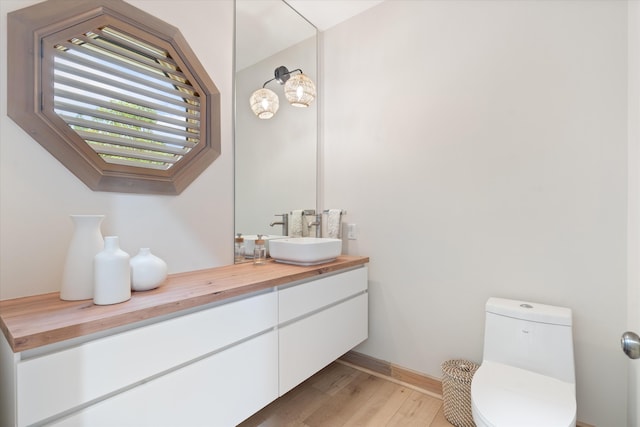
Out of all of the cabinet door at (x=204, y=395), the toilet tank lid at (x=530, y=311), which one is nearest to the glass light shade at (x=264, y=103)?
the cabinet door at (x=204, y=395)

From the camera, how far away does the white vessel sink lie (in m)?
1.79

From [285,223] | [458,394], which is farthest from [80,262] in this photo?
[458,394]

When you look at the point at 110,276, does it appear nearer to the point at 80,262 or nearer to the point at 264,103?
the point at 80,262

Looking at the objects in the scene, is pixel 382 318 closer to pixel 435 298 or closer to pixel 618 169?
pixel 435 298

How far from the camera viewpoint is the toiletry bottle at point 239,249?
189 cm

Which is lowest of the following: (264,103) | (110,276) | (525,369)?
(525,369)

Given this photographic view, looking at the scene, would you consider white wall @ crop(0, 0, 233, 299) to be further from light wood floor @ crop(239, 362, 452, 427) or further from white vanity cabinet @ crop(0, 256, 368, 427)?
light wood floor @ crop(239, 362, 452, 427)

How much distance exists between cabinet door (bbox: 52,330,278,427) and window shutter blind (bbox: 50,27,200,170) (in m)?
1.01

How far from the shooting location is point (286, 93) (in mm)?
2244

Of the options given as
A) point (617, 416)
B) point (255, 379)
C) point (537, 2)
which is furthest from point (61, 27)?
point (617, 416)

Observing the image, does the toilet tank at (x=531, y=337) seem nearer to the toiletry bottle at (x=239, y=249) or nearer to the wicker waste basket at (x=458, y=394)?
the wicker waste basket at (x=458, y=394)

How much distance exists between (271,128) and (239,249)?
96cm

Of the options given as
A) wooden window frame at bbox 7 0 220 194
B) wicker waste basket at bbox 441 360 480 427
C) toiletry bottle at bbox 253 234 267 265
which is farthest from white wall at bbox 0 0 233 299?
wicker waste basket at bbox 441 360 480 427

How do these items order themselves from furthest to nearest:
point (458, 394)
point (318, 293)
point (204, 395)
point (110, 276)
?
point (318, 293), point (458, 394), point (204, 395), point (110, 276)
